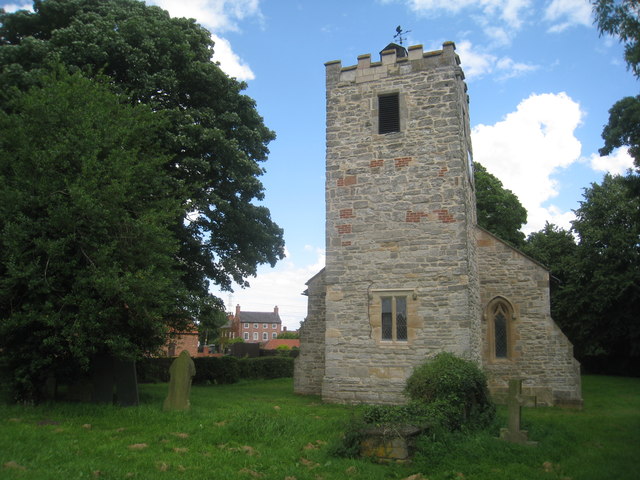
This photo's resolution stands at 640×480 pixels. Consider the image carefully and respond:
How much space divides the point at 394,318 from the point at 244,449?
24.3 feet

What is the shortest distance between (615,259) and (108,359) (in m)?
26.5

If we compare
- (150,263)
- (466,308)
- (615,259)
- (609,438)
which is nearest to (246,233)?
(150,263)

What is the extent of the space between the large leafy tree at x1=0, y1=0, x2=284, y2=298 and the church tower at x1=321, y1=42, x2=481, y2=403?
397 cm

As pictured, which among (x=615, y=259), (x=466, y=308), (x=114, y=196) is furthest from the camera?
(x=615, y=259)

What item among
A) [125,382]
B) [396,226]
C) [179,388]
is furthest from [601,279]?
[125,382]

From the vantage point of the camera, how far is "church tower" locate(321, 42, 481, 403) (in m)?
14.7

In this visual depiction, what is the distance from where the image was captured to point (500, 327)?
16859 millimetres

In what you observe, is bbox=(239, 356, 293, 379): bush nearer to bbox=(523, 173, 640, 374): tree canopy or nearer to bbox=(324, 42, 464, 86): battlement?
bbox=(324, 42, 464, 86): battlement

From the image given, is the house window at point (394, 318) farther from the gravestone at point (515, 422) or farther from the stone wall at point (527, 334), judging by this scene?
the gravestone at point (515, 422)

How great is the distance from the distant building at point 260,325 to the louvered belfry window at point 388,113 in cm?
8953

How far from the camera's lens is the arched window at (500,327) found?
16.6m

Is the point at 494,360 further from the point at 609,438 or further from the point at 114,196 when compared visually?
the point at 114,196

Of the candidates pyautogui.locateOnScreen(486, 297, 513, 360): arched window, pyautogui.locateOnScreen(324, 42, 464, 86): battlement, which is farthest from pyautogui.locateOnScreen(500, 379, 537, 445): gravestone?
pyautogui.locateOnScreen(324, 42, 464, 86): battlement

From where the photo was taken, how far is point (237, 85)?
1909 centimetres
